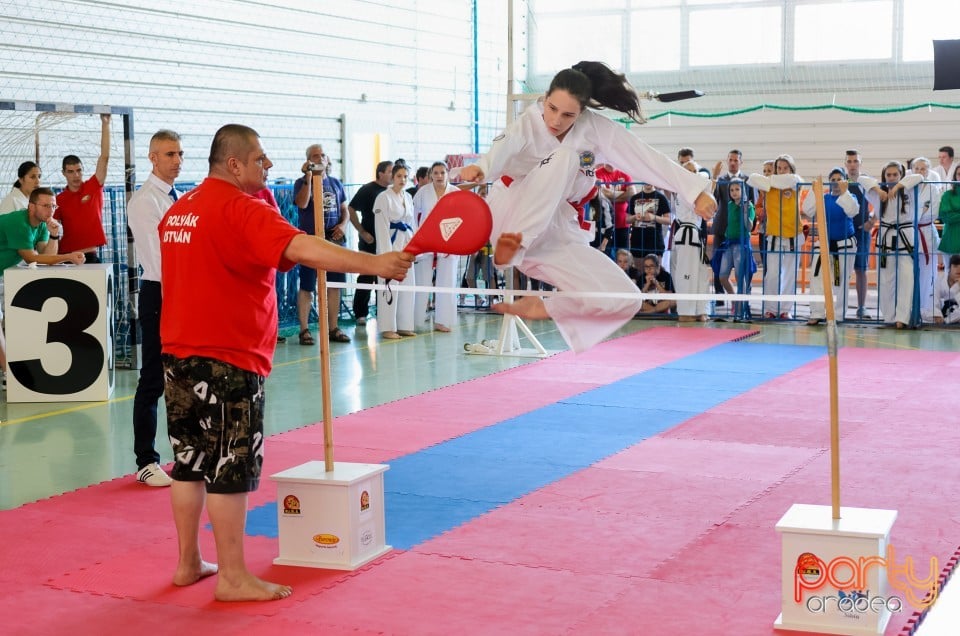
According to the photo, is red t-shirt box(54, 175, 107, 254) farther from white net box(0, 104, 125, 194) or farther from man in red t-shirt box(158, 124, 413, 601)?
man in red t-shirt box(158, 124, 413, 601)

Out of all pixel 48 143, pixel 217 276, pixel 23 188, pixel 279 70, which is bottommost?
pixel 217 276

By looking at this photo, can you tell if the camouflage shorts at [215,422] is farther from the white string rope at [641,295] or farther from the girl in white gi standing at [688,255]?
the girl in white gi standing at [688,255]

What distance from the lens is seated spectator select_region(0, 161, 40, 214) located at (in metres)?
8.70

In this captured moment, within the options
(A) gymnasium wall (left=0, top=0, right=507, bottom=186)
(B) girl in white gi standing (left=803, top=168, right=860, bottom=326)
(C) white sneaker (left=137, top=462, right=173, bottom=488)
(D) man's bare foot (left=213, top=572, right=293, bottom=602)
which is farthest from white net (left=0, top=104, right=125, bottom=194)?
(B) girl in white gi standing (left=803, top=168, right=860, bottom=326)

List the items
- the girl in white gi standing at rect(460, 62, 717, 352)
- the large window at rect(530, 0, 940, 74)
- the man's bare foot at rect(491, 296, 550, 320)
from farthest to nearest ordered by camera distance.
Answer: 1. the large window at rect(530, 0, 940, 74)
2. the man's bare foot at rect(491, 296, 550, 320)
3. the girl in white gi standing at rect(460, 62, 717, 352)

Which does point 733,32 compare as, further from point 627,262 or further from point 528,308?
point 528,308

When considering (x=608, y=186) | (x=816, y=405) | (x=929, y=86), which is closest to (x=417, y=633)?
(x=816, y=405)

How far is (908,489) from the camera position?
18.6 ft

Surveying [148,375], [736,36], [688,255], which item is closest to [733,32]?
[736,36]

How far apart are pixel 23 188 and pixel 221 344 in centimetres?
540

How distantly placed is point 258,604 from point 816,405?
5.04 meters

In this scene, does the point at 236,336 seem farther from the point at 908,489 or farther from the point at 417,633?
the point at 908,489

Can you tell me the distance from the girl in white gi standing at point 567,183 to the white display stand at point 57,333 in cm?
417

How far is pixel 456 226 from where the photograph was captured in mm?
4172
